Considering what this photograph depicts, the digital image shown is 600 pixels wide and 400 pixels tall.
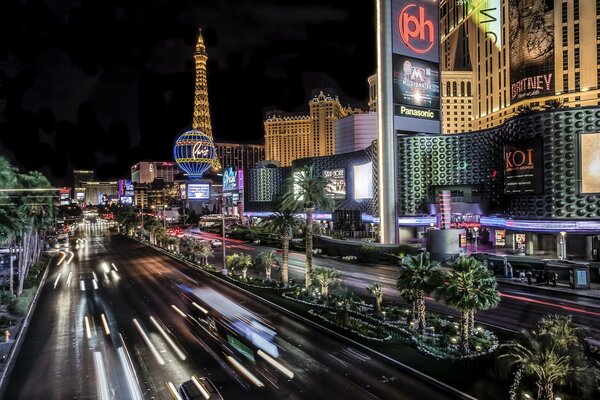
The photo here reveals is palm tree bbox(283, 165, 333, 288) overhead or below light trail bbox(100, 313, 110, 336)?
overhead

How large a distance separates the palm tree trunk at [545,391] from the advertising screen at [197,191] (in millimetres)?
125204

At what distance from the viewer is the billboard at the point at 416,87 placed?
61.8m

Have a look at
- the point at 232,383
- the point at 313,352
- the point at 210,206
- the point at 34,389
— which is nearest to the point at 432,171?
the point at 313,352

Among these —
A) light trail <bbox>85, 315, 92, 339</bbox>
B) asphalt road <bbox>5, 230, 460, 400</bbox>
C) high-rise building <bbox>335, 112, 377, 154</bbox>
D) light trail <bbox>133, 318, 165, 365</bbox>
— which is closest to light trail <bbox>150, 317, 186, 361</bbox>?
asphalt road <bbox>5, 230, 460, 400</bbox>

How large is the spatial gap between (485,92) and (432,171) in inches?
3178

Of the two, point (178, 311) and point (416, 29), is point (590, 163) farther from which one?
point (178, 311)

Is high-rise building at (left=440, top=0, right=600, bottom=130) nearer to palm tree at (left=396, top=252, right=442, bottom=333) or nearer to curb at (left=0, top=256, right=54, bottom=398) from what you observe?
palm tree at (left=396, top=252, right=442, bottom=333)

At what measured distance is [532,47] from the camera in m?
97.3

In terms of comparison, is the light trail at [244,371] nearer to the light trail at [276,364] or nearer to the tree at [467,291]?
the light trail at [276,364]

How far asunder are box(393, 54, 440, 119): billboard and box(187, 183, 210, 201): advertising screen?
86339mm

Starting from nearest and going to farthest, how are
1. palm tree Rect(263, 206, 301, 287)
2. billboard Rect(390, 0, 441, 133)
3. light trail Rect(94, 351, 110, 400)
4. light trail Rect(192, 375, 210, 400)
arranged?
light trail Rect(192, 375, 210, 400)
light trail Rect(94, 351, 110, 400)
palm tree Rect(263, 206, 301, 287)
billboard Rect(390, 0, 441, 133)

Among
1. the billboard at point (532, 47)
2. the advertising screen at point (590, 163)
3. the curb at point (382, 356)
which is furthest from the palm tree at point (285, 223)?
the billboard at point (532, 47)

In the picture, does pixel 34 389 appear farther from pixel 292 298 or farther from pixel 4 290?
pixel 4 290

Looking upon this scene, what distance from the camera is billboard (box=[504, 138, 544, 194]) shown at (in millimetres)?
49344
